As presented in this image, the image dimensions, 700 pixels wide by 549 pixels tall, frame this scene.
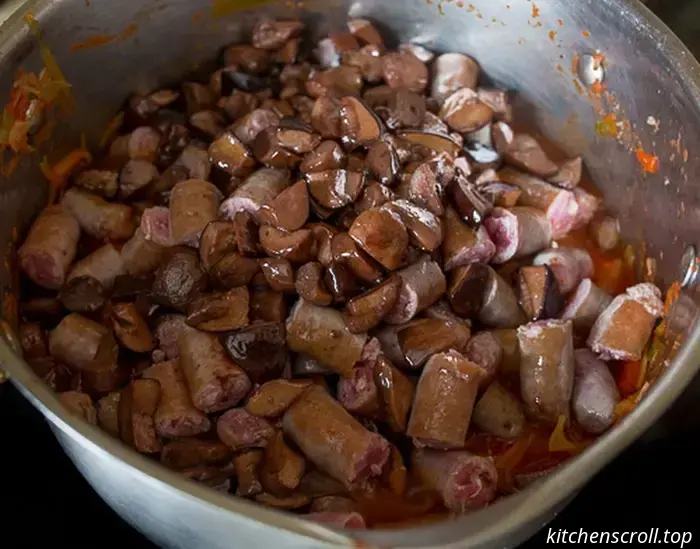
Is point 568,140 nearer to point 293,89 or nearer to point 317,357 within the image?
point 293,89

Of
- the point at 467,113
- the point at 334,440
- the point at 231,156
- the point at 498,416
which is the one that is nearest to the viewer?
the point at 334,440

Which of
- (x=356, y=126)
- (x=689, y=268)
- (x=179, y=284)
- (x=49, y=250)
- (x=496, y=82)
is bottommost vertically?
(x=49, y=250)

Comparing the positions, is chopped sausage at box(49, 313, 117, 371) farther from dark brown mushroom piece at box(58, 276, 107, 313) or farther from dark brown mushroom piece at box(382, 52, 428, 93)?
dark brown mushroom piece at box(382, 52, 428, 93)

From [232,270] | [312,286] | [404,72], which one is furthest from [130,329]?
[404,72]

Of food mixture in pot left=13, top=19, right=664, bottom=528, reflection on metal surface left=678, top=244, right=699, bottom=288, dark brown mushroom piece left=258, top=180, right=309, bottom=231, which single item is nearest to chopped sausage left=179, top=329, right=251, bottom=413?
food mixture in pot left=13, top=19, right=664, bottom=528

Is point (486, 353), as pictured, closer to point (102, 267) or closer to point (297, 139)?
point (297, 139)

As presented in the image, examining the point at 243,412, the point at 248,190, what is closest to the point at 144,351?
the point at 243,412
